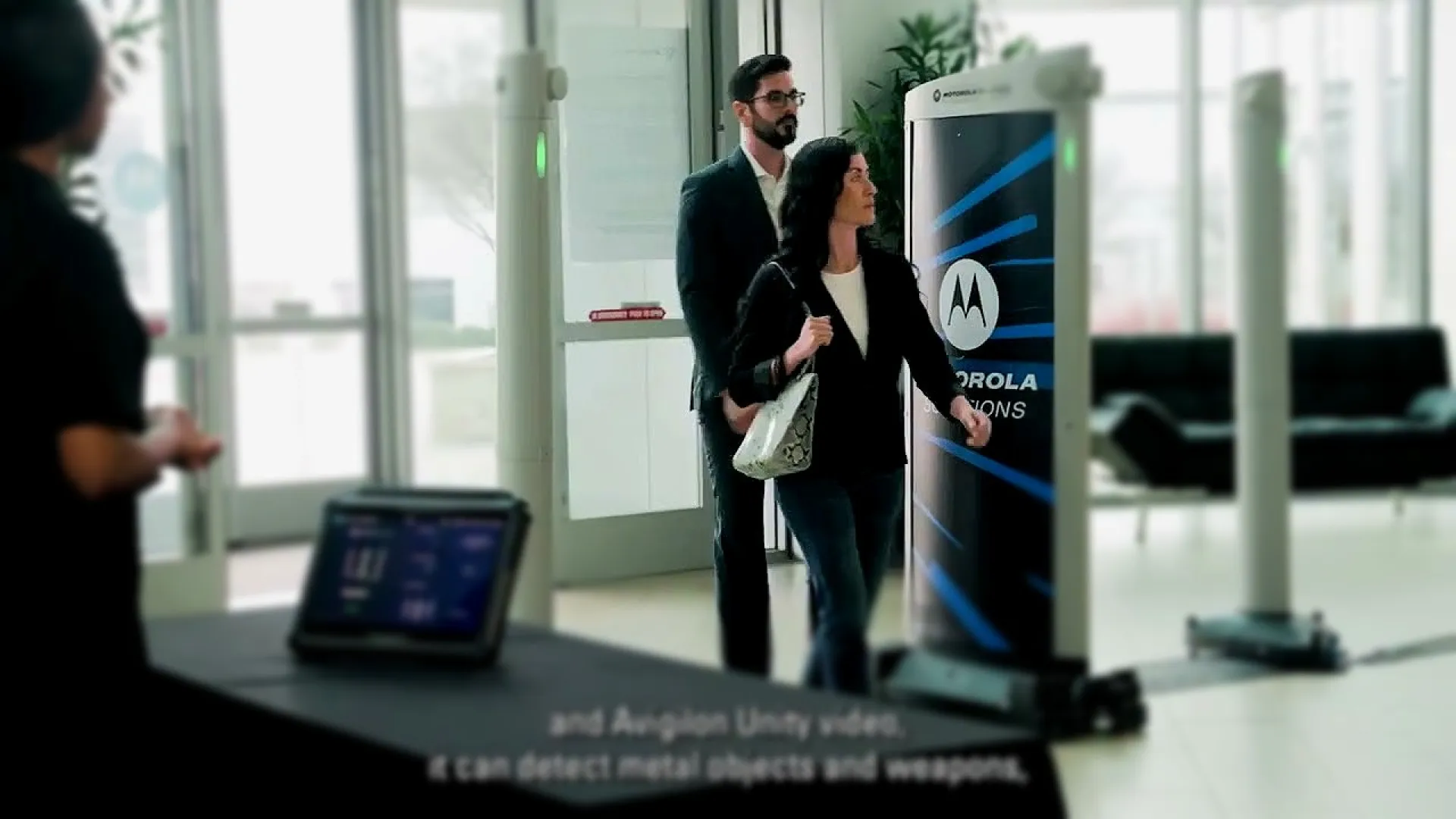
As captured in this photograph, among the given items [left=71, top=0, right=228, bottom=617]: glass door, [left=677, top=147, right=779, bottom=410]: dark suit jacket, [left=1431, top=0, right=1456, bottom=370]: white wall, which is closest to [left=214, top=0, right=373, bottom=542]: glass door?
[left=71, top=0, right=228, bottom=617]: glass door

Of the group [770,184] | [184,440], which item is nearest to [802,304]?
[770,184]

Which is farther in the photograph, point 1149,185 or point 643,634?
point 643,634

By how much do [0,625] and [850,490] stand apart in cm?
96

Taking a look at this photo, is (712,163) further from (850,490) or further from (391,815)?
(391,815)

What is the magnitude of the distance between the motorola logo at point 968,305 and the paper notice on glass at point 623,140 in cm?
38

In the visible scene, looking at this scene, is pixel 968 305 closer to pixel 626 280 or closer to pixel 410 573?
pixel 626 280

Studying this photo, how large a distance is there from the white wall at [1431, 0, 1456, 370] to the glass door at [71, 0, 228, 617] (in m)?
1.41

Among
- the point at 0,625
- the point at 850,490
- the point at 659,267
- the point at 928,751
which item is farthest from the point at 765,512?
the point at 0,625

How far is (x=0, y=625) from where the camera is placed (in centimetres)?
196

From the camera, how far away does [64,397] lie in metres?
1.89

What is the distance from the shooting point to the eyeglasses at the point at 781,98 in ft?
7.05

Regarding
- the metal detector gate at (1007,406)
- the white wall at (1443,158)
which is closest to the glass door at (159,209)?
the metal detector gate at (1007,406)

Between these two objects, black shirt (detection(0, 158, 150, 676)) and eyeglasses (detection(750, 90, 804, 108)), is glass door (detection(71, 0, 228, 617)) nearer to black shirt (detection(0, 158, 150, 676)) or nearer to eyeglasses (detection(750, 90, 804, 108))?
black shirt (detection(0, 158, 150, 676))

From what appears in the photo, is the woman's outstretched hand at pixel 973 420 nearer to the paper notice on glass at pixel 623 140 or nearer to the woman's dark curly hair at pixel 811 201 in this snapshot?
the woman's dark curly hair at pixel 811 201
